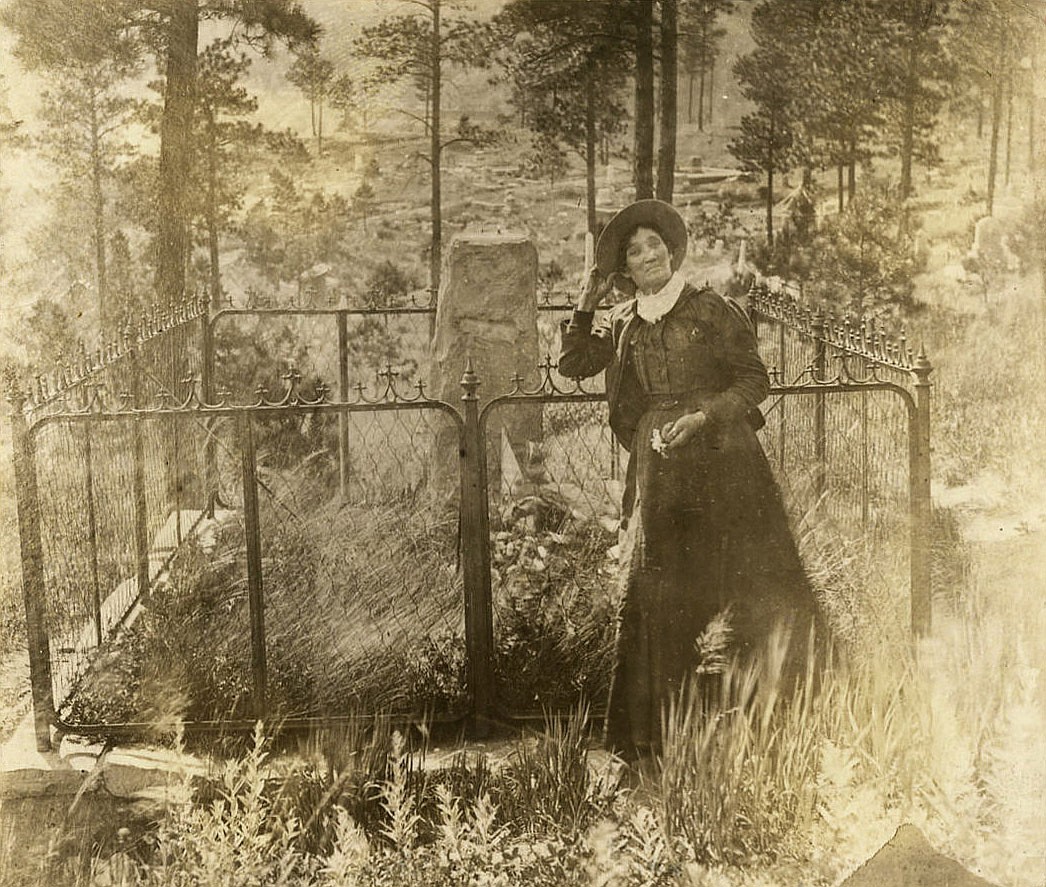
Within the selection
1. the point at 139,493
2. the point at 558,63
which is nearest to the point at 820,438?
the point at 558,63

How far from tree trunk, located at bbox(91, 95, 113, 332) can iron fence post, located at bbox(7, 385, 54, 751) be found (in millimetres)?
375

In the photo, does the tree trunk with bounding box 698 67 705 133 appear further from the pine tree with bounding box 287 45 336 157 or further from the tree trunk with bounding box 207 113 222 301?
the tree trunk with bounding box 207 113 222 301

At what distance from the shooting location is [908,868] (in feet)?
11.9

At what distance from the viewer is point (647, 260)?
3.63 m

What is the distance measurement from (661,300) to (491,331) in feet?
2.00

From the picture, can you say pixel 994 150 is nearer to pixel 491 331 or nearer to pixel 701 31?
pixel 701 31

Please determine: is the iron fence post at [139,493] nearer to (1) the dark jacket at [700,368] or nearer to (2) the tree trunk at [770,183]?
(1) the dark jacket at [700,368]

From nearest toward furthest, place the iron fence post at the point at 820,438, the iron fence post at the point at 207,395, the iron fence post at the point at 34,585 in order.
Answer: the iron fence post at the point at 34,585 < the iron fence post at the point at 207,395 < the iron fence post at the point at 820,438

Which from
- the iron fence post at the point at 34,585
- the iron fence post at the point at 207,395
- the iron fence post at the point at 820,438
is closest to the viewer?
the iron fence post at the point at 34,585

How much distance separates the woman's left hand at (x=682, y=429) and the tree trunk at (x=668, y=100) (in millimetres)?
749

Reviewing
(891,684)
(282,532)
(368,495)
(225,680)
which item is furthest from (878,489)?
(225,680)

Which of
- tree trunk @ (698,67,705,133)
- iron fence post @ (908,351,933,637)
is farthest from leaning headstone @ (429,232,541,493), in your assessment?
iron fence post @ (908,351,933,637)

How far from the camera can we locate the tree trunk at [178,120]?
359 cm

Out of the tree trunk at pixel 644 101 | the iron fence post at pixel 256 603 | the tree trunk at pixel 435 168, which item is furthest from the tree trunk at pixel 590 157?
the iron fence post at pixel 256 603
